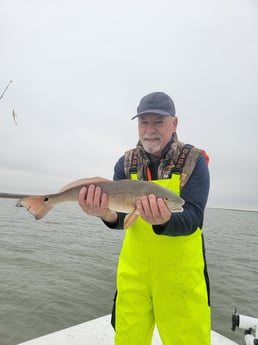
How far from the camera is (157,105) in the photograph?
3125mm

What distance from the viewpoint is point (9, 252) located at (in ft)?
50.4

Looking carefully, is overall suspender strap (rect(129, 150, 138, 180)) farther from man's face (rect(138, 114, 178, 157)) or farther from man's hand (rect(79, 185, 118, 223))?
man's hand (rect(79, 185, 118, 223))

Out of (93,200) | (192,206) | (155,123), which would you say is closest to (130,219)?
(93,200)

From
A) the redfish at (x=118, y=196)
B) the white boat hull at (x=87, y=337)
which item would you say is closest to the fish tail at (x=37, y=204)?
the redfish at (x=118, y=196)

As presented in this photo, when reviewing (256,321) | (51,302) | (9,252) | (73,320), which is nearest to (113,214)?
(256,321)

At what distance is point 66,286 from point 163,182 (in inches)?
348

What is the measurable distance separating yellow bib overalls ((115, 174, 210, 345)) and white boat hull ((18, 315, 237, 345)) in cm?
160

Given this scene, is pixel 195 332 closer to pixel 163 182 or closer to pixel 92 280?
pixel 163 182

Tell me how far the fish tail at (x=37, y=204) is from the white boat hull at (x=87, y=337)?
2.28 metres

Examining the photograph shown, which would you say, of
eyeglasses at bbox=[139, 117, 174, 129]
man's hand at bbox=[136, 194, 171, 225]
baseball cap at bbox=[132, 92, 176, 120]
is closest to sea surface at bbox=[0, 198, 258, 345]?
man's hand at bbox=[136, 194, 171, 225]

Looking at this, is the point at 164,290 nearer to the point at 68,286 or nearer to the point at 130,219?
the point at 130,219

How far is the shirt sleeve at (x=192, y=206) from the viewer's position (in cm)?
261

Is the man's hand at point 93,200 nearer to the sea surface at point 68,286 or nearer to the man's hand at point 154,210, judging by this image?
the man's hand at point 154,210

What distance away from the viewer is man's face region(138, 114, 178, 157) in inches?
123
